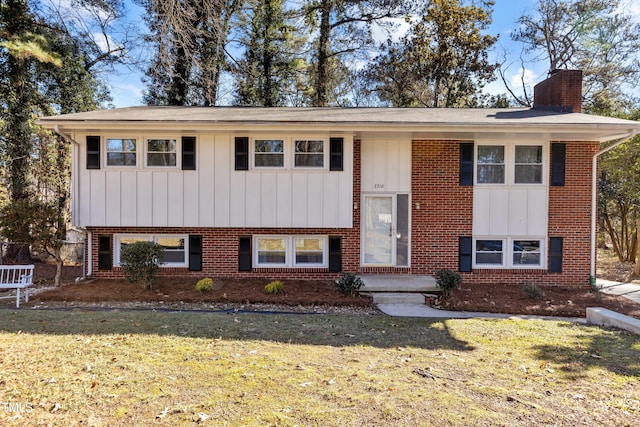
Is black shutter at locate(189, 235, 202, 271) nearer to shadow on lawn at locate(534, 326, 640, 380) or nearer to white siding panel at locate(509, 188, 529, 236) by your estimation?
shadow on lawn at locate(534, 326, 640, 380)

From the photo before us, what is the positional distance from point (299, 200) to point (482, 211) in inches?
190

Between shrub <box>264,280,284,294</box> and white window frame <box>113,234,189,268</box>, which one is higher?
white window frame <box>113,234,189,268</box>

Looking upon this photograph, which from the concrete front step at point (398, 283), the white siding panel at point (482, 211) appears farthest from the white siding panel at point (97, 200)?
the white siding panel at point (482, 211)

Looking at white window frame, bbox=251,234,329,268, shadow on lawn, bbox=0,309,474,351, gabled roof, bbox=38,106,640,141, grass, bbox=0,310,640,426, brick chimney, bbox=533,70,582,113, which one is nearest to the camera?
grass, bbox=0,310,640,426

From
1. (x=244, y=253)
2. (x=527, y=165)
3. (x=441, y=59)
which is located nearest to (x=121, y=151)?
(x=244, y=253)

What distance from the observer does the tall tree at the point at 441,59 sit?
17.8 m

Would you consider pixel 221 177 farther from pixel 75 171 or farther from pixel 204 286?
pixel 75 171

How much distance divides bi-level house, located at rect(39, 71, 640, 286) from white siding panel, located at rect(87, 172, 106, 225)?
24 millimetres

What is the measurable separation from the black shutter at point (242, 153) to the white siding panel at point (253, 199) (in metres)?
0.26

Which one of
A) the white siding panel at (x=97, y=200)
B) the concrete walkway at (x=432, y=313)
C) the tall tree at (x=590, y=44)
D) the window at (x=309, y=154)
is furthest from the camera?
the tall tree at (x=590, y=44)

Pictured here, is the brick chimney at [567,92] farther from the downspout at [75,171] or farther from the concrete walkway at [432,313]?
the downspout at [75,171]

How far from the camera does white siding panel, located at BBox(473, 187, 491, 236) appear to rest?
30.6 feet

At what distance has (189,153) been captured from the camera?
28.7ft

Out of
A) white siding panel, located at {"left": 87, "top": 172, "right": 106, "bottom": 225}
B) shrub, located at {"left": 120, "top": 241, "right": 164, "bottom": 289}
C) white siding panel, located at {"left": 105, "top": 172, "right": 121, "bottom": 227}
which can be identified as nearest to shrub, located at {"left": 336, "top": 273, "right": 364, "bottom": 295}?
shrub, located at {"left": 120, "top": 241, "right": 164, "bottom": 289}
